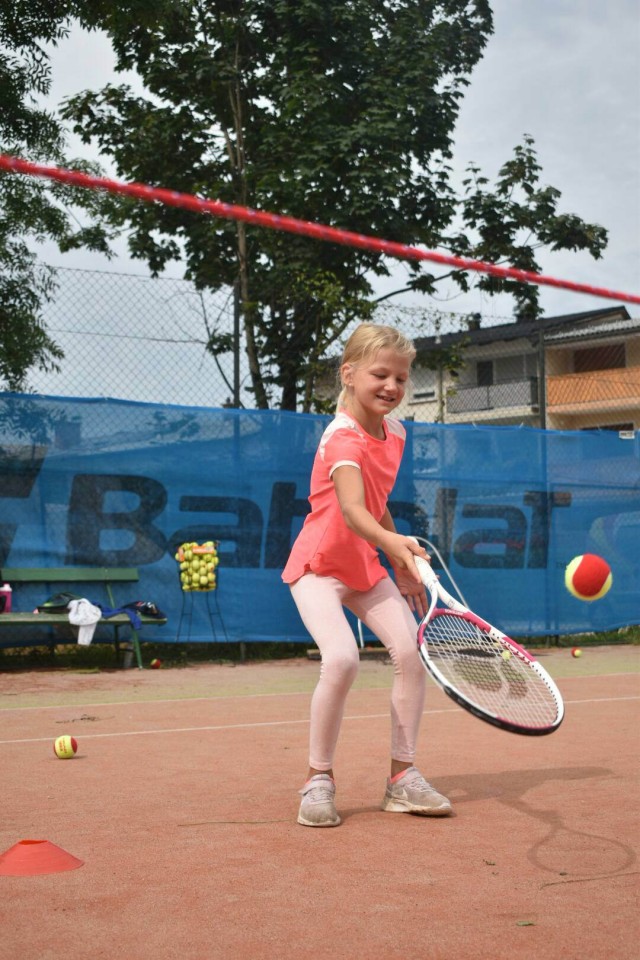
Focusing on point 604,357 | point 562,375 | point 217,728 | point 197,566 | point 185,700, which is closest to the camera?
point 217,728

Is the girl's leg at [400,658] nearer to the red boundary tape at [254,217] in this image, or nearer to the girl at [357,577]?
the girl at [357,577]

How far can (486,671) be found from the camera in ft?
12.4

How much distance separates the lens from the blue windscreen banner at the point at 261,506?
971cm

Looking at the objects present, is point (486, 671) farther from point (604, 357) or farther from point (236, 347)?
point (604, 357)

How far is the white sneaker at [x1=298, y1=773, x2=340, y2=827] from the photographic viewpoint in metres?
3.92

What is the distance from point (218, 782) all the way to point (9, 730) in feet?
6.65

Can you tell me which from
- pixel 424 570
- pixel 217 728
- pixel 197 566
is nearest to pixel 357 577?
pixel 424 570

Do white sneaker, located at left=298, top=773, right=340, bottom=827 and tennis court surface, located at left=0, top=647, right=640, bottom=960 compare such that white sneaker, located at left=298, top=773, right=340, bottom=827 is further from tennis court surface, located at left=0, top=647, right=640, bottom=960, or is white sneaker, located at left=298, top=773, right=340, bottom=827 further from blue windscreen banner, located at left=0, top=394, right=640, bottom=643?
blue windscreen banner, located at left=0, top=394, right=640, bottom=643

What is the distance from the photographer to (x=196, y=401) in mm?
10242

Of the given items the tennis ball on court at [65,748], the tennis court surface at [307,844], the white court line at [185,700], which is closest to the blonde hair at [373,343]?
the tennis court surface at [307,844]

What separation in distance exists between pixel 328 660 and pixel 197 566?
5.92 m

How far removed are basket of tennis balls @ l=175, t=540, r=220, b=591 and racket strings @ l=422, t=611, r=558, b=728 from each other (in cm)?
616

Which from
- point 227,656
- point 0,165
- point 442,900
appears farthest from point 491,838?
point 227,656

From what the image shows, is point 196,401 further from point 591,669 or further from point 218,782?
point 218,782
